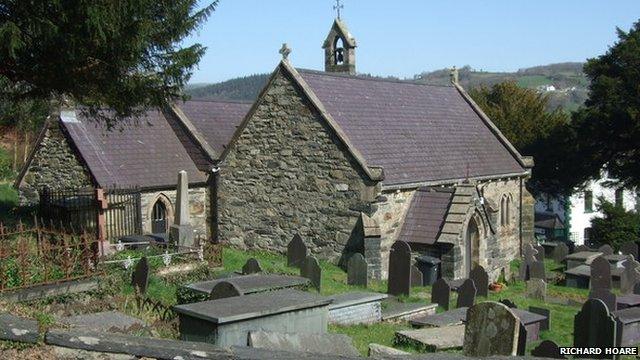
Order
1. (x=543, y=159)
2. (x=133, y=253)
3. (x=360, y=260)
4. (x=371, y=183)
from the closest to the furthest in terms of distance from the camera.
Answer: (x=133, y=253) < (x=360, y=260) < (x=371, y=183) < (x=543, y=159)

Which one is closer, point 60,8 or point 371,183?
point 60,8

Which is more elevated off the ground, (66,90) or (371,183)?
(66,90)

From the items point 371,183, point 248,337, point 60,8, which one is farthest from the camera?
point 371,183

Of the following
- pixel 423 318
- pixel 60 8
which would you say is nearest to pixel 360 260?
pixel 423 318

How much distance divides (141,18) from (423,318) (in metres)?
8.63

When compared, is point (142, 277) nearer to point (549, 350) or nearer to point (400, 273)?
point (400, 273)

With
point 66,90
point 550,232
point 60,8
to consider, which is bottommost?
point 550,232

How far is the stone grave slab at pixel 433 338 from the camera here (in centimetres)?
1092

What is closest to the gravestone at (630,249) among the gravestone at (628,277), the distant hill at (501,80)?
the gravestone at (628,277)

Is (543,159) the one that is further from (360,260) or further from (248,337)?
(248,337)

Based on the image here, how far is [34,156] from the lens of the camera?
77.0 ft

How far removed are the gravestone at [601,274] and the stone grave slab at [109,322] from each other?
575 inches

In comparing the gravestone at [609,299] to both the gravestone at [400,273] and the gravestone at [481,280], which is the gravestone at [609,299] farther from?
the gravestone at [400,273]

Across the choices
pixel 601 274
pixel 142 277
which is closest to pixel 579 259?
pixel 601 274
